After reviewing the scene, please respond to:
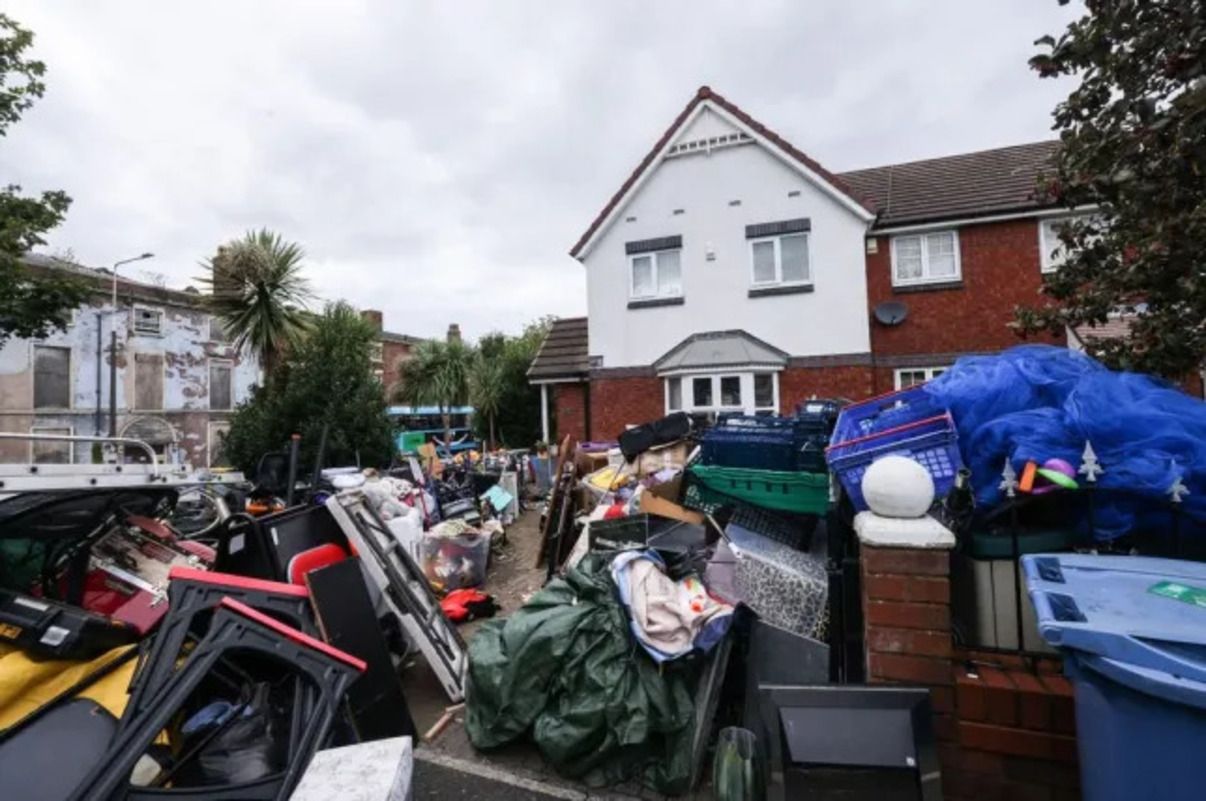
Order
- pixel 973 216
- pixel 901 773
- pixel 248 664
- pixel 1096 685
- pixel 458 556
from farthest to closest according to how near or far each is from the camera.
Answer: pixel 973 216, pixel 458 556, pixel 248 664, pixel 901 773, pixel 1096 685

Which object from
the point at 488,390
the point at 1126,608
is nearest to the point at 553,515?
the point at 1126,608

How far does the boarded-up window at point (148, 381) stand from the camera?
1912cm

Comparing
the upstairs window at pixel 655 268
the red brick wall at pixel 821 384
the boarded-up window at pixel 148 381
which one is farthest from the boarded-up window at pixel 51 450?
the red brick wall at pixel 821 384

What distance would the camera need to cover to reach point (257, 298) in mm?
13156

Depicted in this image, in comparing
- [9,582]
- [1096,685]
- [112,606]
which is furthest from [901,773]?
[9,582]

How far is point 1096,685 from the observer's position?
1464 millimetres

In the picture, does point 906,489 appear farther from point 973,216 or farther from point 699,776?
point 973,216

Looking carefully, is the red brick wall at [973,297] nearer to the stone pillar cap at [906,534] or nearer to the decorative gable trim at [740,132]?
the decorative gable trim at [740,132]

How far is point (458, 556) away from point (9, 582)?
3.50 m

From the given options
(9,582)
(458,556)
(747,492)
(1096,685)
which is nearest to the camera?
(1096,685)

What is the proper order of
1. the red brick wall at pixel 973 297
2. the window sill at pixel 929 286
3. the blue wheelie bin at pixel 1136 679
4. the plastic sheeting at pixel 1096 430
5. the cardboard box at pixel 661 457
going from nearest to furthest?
the blue wheelie bin at pixel 1136 679 < the plastic sheeting at pixel 1096 430 < the cardboard box at pixel 661 457 < the red brick wall at pixel 973 297 < the window sill at pixel 929 286

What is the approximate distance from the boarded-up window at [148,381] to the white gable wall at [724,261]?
1681cm

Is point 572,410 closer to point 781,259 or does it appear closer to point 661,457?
point 781,259

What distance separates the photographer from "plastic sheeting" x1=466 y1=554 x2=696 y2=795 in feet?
9.16
